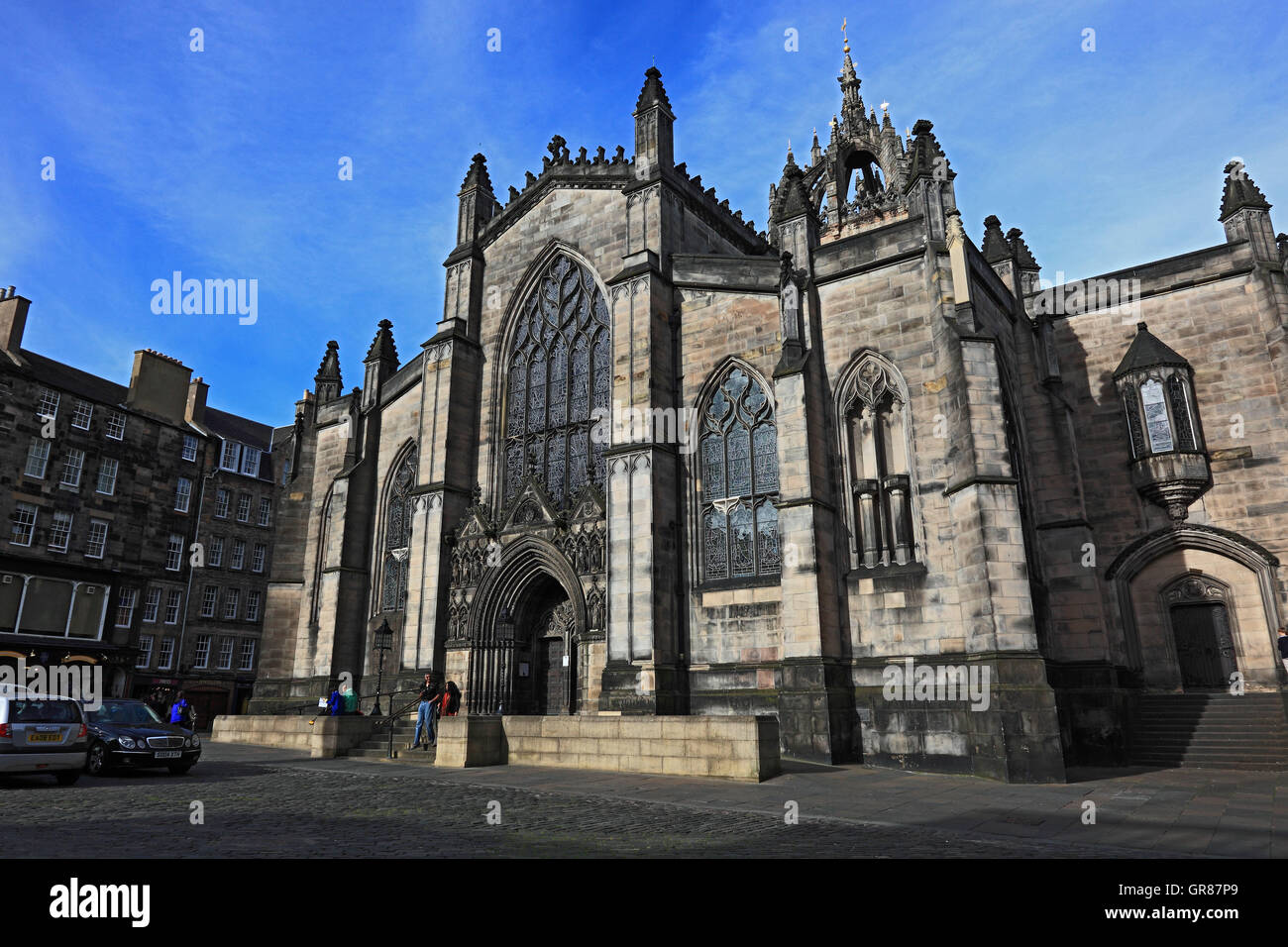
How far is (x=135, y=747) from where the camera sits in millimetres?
14062

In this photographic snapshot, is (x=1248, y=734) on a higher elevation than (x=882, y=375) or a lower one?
lower

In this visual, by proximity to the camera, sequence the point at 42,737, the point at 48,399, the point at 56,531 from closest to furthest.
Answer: the point at 42,737
the point at 56,531
the point at 48,399

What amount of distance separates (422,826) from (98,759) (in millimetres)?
9133

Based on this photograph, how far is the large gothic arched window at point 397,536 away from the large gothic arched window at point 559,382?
414 centimetres

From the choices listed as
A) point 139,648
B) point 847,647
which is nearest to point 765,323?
point 847,647

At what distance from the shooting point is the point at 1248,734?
17859 mm

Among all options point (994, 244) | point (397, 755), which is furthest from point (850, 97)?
point (397, 755)

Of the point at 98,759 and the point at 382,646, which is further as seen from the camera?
the point at 382,646

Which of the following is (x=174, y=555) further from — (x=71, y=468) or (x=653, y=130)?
(x=653, y=130)

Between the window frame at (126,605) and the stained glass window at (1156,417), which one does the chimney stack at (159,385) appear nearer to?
the window frame at (126,605)

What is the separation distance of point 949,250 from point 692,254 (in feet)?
21.9

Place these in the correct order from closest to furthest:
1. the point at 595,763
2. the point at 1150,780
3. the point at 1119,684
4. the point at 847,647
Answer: the point at 1150,780
the point at 595,763
the point at 847,647
the point at 1119,684
